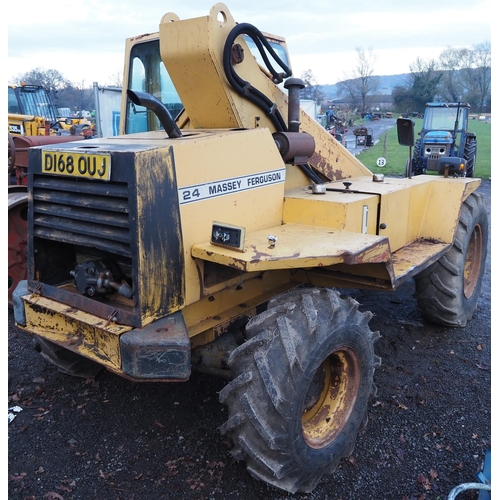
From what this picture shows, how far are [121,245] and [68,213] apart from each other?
483mm

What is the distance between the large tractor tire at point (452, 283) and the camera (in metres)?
4.67

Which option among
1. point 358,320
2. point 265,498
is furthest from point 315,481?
point 358,320

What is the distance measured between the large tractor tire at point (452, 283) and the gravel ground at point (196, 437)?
0.44 metres

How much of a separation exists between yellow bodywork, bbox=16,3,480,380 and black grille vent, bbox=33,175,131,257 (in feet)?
0.53

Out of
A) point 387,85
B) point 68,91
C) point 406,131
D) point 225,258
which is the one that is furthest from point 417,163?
point 387,85

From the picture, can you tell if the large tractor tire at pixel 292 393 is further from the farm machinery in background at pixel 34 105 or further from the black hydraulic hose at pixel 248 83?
the farm machinery in background at pixel 34 105

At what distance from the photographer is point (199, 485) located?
2891mm

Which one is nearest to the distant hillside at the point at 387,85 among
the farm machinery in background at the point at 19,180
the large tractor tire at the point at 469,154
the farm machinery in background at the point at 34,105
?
the large tractor tire at the point at 469,154

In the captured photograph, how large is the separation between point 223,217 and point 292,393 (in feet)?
3.58

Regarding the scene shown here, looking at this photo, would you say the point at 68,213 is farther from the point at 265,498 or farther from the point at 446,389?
the point at 446,389

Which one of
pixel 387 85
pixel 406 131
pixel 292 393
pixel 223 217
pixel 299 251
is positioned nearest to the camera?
pixel 292 393

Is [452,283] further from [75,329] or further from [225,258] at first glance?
[75,329]

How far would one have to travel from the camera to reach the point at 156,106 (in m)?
2.83

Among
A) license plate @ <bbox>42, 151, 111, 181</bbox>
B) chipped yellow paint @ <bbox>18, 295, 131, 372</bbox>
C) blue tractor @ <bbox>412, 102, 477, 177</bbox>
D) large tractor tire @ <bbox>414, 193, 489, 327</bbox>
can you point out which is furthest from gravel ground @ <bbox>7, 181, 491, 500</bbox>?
blue tractor @ <bbox>412, 102, 477, 177</bbox>
